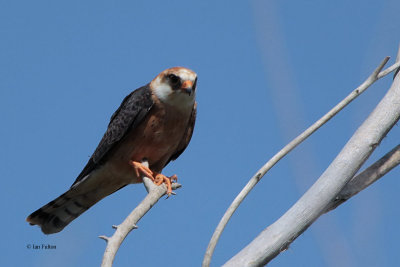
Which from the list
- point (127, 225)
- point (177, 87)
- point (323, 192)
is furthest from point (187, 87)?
point (323, 192)

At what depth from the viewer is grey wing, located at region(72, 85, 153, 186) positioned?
5.24 m

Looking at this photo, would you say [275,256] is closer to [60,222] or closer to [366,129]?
[366,129]

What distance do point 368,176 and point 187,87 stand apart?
2.37m

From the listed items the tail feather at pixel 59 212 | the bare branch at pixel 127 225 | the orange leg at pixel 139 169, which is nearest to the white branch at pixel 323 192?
the bare branch at pixel 127 225

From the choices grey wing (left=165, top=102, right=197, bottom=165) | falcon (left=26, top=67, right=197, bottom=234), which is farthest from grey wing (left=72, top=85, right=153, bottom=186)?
grey wing (left=165, top=102, right=197, bottom=165)

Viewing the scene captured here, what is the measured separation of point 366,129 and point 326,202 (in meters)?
0.47

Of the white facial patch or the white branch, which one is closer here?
the white branch

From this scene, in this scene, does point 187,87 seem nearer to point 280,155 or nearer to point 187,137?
point 187,137

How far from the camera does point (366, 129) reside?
2869mm

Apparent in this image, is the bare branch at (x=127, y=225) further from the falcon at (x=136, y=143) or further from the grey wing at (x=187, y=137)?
the grey wing at (x=187, y=137)

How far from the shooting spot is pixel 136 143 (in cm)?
526

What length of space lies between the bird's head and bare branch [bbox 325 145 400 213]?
2.30 m

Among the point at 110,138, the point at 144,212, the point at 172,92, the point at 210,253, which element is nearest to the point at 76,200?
the point at 110,138

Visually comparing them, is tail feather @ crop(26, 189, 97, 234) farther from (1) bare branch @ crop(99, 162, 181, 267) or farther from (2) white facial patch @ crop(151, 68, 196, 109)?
(1) bare branch @ crop(99, 162, 181, 267)
